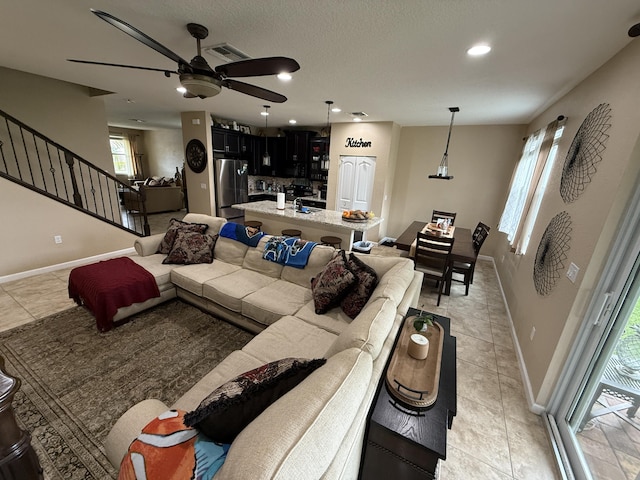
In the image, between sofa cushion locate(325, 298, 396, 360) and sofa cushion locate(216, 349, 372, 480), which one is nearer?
sofa cushion locate(216, 349, 372, 480)

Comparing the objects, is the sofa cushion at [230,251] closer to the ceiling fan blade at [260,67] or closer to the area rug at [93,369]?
the area rug at [93,369]

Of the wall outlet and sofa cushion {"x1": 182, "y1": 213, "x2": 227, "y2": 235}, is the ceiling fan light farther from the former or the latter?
the wall outlet

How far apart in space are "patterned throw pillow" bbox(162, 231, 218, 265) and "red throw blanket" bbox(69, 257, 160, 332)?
373mm

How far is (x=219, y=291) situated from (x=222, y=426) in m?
1.81

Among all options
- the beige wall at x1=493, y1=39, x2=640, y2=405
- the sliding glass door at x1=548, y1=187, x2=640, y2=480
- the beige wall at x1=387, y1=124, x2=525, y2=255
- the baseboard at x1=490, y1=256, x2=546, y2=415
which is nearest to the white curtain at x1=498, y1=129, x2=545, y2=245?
the beige wall at x1=493, y1=39, x2=640, y2=405

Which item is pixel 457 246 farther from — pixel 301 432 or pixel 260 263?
pixel 301 432

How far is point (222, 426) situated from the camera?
3.08ft

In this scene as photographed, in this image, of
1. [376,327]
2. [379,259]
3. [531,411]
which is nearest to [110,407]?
[376,327]

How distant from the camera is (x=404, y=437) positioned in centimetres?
110

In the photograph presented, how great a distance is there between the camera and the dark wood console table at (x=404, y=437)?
1094 millimetres

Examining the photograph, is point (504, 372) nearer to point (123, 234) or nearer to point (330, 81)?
point (330, 81)

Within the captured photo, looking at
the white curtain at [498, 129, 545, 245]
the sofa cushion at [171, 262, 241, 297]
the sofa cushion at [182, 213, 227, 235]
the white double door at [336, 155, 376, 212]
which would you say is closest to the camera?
the sofa cushion at [171, 262, 241, 297]

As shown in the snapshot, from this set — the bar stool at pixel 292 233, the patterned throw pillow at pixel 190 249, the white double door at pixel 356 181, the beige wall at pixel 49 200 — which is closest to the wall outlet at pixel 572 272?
the bar stool at pixel 292 233

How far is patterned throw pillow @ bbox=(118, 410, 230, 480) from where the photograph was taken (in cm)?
80
